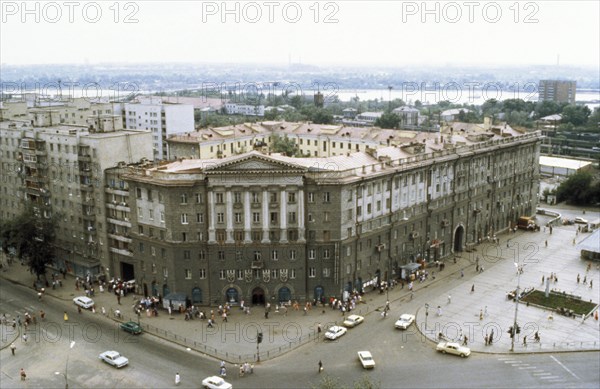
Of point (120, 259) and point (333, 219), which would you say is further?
point (120, 259)

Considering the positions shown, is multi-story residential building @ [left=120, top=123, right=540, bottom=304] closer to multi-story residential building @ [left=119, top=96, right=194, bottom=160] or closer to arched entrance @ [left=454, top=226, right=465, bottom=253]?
arched entrance @ [left=454, top=226, right=465, bottom=253]

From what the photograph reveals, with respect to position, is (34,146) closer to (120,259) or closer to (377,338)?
(120,259)

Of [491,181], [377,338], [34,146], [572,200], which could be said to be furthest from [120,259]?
[572,200]

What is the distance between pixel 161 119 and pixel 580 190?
107281mm

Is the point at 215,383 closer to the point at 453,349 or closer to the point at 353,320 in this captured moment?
the point at 353,320

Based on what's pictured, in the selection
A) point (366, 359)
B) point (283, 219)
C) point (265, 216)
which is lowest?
point (366, 359)

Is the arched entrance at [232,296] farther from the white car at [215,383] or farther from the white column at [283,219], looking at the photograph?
the white car at [215,383]

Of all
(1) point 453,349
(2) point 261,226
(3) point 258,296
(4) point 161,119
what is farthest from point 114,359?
(4) point 161,119

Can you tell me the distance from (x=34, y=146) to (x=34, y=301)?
23.6m

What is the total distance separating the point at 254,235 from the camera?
7162 centimetres

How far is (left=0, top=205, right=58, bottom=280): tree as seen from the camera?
260ft

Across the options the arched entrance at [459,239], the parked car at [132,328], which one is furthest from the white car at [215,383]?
the arched entrance at [459,239]

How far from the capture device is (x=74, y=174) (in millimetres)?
82812

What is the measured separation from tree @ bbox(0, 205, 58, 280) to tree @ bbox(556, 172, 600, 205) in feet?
348
